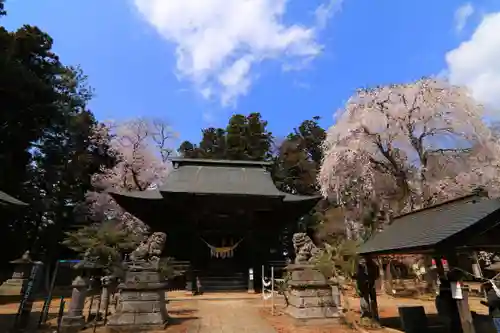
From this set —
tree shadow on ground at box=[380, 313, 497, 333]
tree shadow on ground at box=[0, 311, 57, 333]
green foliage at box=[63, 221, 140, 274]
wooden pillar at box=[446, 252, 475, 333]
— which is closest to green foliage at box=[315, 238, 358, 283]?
tree shadow on ground at box=[380, 313, 497, 333]

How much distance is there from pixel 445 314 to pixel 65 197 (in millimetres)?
26335

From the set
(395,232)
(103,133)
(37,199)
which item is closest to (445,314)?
(395,232)

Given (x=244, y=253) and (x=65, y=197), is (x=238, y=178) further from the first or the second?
(x=65, y=197)

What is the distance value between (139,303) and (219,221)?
1105 cm

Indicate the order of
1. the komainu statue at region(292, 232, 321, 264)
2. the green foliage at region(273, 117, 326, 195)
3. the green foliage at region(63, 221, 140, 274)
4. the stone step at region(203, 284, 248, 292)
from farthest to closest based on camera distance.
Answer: the green foliage at region(273, 117, 326, 195) → the stone step at region(203, 284, 248, 292) → the green foliage at region(63, 221, 140, 274) → the komainu statue at region(292, 232, 321, 264)

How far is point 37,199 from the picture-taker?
2130cm

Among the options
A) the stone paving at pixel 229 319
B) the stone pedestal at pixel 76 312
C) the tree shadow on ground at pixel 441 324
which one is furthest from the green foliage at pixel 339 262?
the stone pedestal at pixel 76 312

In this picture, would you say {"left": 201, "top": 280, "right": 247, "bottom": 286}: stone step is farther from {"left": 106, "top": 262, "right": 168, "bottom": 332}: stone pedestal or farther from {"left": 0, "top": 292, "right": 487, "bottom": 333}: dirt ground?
{"left": 106, "top": 262, "right": 168, "bottom": 332}: stone pedestal

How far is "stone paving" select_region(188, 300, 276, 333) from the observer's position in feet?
25.9

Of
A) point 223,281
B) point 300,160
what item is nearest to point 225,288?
point 223,281

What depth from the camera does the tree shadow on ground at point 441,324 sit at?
714 centimetres

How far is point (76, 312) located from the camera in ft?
26.0

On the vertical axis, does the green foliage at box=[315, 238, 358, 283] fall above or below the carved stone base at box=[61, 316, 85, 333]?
above

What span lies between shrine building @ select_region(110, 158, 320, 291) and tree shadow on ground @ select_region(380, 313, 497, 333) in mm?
8702
